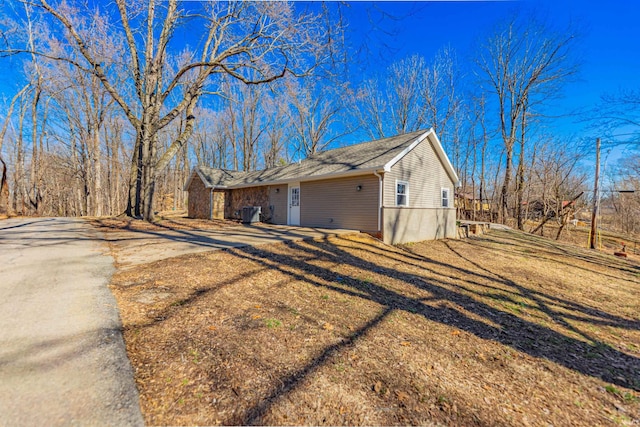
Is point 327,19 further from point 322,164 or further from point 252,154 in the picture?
point 252,154

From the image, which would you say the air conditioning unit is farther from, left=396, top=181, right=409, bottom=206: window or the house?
left=396, top=181, right=409, bottom=206: window

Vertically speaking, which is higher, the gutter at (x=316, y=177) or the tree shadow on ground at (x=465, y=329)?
the gutter at (x=316, y=177)

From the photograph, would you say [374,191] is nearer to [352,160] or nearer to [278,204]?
[352,160]

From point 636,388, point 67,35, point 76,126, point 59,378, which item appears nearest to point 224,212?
point 67,35

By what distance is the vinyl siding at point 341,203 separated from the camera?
9.91m

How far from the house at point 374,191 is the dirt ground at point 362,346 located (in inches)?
164

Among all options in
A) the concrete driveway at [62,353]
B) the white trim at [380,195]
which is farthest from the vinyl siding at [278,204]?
the concrete driveway at [62,353]

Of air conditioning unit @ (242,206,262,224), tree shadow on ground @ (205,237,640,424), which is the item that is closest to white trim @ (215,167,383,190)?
air conditioning unit @ (242,206,262,224)

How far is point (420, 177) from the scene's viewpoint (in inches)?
468

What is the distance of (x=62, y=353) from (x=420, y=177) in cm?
1194

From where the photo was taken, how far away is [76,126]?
2128 centimetres

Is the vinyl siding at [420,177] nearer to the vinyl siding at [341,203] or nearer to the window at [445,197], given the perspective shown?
the window at [445,197]

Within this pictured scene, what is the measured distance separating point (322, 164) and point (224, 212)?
811 centimetres

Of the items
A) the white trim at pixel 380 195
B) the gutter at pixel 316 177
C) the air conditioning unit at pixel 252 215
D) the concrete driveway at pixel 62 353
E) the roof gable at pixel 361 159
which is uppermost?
the roof gable at pixel 361 159
